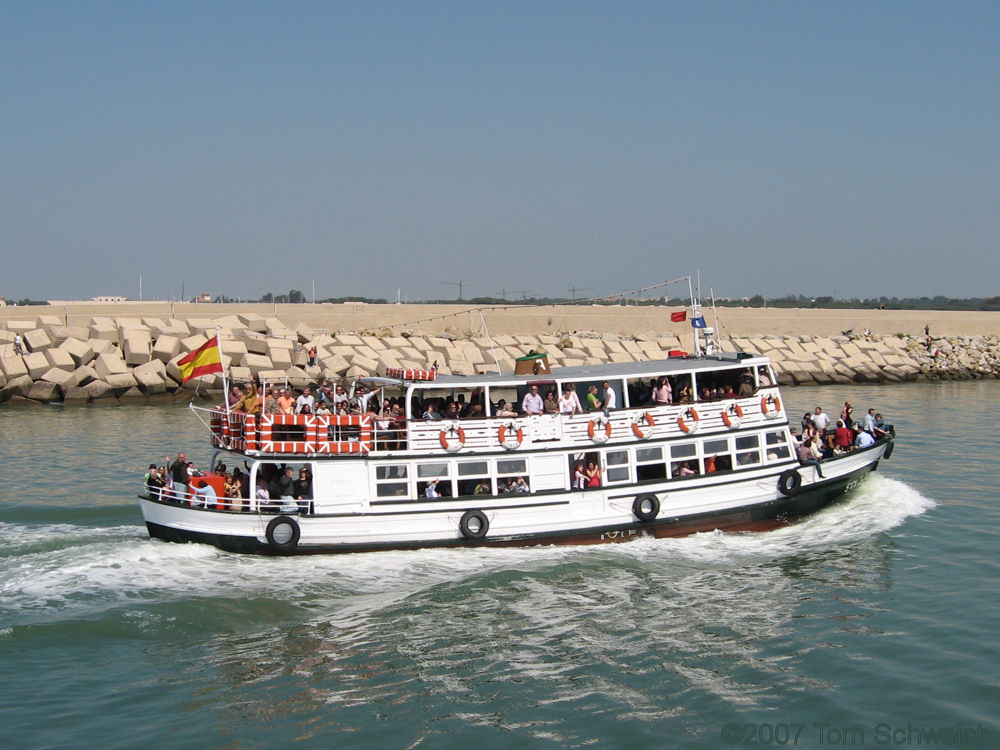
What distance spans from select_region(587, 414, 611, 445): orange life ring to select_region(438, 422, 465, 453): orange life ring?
2965 mm

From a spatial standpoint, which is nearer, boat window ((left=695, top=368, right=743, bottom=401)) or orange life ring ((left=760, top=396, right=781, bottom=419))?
orange life ring ((left=760, top=396, right=781, bottom=419))

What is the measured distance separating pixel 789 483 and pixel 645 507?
3894 millimetres

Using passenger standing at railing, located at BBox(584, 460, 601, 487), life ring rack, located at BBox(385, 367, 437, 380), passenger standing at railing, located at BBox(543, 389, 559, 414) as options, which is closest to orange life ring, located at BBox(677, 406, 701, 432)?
passenger standing at railing, located at BBox(584, 460, 601, 487)

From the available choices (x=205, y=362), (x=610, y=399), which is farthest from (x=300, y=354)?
(x=610, y=399)

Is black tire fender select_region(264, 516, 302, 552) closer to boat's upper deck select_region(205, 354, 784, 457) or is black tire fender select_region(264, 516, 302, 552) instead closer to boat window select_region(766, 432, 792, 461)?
boat's upper deck select_region(205, 354, 784, 457)

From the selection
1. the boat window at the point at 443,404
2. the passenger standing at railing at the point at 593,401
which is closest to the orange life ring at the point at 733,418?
the passenger standing at railing at the point at 593,401

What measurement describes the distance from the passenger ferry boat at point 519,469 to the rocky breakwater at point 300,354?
773 inches

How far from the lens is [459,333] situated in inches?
2367

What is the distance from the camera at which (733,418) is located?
22.7 m

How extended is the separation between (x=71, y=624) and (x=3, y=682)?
202 cm

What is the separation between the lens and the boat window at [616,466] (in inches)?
869

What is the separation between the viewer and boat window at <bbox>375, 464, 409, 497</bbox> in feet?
68.8

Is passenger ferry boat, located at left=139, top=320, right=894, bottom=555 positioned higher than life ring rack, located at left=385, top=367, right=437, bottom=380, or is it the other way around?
life ring rack, located at left=385, top=367, right=437, bottom=380

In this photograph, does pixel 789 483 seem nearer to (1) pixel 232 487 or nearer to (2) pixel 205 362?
(1) pixel 232 487
